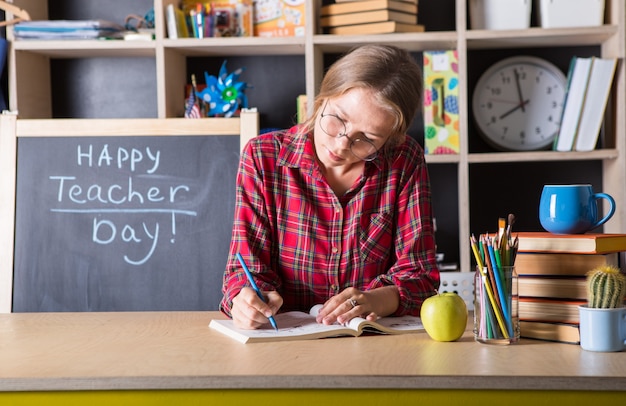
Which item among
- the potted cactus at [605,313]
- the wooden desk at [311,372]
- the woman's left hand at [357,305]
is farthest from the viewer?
the woman's left hand at [357,305]

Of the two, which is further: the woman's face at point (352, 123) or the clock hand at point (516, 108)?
the clock hand at point (516, 108)

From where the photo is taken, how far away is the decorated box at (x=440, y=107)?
2541 millimetres

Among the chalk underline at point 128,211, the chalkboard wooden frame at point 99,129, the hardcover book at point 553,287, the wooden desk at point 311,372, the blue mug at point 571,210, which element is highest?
the chalkboard wooden frame at point 99,129

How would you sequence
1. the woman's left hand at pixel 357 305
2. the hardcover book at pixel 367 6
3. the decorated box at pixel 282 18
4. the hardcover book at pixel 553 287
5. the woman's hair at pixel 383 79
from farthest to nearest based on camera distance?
the decorated box at pixel 282 18
the hardcover book at pixel 367 6
the woman's hair at pixel 383 79
the woman's left hand at pixel 357 305
the hardcover book at pixel 553 287

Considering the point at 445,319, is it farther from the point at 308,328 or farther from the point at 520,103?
the point at 520,103

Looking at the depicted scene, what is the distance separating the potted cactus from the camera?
1.13m

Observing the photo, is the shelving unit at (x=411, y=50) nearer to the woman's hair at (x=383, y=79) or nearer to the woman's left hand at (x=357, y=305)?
the woman's hair at (x=383, y=79)

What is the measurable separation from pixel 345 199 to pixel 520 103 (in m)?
1.31

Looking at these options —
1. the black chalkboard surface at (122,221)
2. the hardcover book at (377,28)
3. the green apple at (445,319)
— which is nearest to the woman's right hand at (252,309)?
the green apple at (445,319)

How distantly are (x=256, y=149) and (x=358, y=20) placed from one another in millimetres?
1093

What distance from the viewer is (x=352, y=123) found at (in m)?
1.48

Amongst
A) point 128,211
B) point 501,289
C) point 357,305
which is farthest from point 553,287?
point 128,211

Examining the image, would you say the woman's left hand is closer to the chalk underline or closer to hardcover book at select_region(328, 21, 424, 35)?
the chalk underline

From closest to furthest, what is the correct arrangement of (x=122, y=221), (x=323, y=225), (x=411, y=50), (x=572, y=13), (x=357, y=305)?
(x=357, y=305) < (x=323, y=225) < (x=122, y=221) < (x=572, y=13) < (x=411, y=50)
